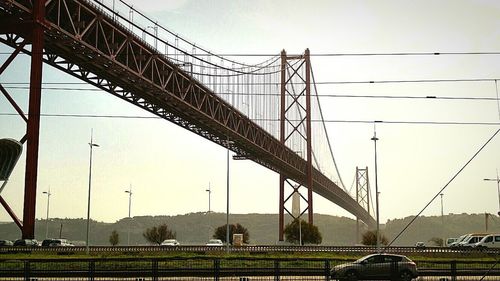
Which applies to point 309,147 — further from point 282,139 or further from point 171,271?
point 171,271

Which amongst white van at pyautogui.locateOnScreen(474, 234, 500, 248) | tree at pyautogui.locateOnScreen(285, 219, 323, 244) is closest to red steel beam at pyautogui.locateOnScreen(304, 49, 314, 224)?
tree at pyautogui.locateOnScreen(285, 219, 323, 244)

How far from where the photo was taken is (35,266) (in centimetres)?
2925

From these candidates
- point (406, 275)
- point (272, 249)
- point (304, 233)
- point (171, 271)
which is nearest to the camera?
point (171, 271)

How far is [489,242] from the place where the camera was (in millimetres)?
56156

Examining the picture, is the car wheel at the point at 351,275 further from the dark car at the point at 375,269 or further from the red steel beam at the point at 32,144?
the red steel beam at the point at 32,144

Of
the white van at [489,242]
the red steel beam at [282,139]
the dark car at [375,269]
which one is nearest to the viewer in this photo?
the dark car at [375,269]

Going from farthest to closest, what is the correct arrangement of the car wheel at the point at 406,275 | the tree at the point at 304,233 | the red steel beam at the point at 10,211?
the tree at the point at 304,233
the red steel beam at the point at 10,211
the car wheel at the point at 406,275

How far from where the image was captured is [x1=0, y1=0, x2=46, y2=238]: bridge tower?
3831 centimetres

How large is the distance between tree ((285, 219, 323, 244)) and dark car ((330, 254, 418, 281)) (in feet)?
166

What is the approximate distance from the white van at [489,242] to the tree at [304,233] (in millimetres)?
27997

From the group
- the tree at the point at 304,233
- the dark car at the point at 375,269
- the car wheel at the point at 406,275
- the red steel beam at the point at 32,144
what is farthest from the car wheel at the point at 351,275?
the tree at the point at 304,233

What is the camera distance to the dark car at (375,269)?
1158 inches

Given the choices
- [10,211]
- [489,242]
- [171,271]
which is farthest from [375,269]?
[489,242]

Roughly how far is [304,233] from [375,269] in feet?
172
